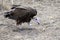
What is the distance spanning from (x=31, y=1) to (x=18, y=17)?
4133 mm

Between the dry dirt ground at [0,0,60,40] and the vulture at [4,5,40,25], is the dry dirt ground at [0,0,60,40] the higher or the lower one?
the lower one

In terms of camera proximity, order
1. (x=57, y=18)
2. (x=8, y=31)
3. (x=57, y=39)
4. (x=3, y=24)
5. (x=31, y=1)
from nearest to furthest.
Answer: (x=57, y=39) → (x=8, y=31) → (x=3, y=24) → (x=57, y=18) → (x=31, y=1)

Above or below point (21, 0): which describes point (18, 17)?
above

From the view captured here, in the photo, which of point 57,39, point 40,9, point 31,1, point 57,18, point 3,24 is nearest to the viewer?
point 57,39

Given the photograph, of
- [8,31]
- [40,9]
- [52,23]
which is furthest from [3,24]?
[40,9]

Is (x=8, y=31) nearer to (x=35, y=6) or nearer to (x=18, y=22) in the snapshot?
(x=18, y=22)

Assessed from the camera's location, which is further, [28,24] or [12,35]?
[28,24]

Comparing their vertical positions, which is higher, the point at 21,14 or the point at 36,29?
the point at 21,14

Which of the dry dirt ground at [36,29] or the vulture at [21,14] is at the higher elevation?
the vulture at [21,14]

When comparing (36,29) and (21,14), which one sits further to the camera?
(36,29)

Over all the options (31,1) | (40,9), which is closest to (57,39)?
(40,9)

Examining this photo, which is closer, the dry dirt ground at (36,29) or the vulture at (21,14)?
the dry dirt ground at (36,29)

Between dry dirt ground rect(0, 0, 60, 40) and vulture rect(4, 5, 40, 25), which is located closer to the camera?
dry dirt ground rect(0, 0, 60, 40)

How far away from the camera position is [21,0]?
421 inches
